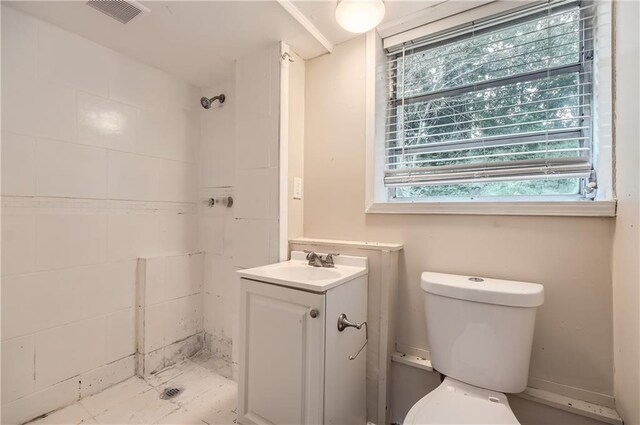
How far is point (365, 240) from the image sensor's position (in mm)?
1545

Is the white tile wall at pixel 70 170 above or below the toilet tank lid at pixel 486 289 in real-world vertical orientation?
above

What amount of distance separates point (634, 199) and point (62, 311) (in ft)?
7.99

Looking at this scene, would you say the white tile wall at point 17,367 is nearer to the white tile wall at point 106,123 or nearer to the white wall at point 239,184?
the white wall at point 239,184

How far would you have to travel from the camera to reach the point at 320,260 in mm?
1446

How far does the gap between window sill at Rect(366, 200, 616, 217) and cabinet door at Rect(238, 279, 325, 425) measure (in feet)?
2.09

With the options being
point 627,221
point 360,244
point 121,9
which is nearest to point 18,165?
point 121,9

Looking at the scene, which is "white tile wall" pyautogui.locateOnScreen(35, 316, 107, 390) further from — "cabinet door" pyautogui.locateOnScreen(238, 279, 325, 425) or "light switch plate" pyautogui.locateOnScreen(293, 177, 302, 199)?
"light switch plate" pyautogui.locateOnScreen(293, 177, 302, 199)

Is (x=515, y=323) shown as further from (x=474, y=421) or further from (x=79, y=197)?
(x=79, y=197)

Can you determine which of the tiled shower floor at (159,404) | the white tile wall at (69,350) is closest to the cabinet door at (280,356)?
the tiled shower floor at (159,404)

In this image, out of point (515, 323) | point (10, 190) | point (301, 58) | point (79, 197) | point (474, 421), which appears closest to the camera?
point (474, 421)

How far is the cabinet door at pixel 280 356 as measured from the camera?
1055 mm

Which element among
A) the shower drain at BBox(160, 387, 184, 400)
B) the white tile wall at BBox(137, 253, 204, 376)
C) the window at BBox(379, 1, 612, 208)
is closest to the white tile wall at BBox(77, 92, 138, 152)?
the white tile wall at BBox(137, 253, 204, 376)

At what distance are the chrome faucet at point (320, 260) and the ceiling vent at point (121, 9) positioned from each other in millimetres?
1404

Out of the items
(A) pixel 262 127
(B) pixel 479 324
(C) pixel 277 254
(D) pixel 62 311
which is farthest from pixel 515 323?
(D) pixel 62 311
